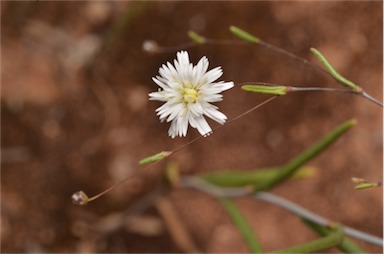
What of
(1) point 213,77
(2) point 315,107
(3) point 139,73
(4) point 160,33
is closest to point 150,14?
(4) point 160,33

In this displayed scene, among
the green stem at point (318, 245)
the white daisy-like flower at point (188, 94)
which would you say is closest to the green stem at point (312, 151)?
the green stem at point (318, 245)

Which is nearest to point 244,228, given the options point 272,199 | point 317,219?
point 272,199

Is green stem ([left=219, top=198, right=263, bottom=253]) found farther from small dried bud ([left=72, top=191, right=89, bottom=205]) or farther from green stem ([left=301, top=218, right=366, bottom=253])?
small dried bud ([left=72, top=191, right=89, bottom=205])

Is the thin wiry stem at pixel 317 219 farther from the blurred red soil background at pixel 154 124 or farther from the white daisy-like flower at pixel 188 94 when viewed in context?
the white daisy-like flower at pixel 188 94

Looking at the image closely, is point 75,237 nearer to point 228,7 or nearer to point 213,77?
point 228,7

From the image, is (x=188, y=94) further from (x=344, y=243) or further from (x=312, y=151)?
(x=344, y=243)
